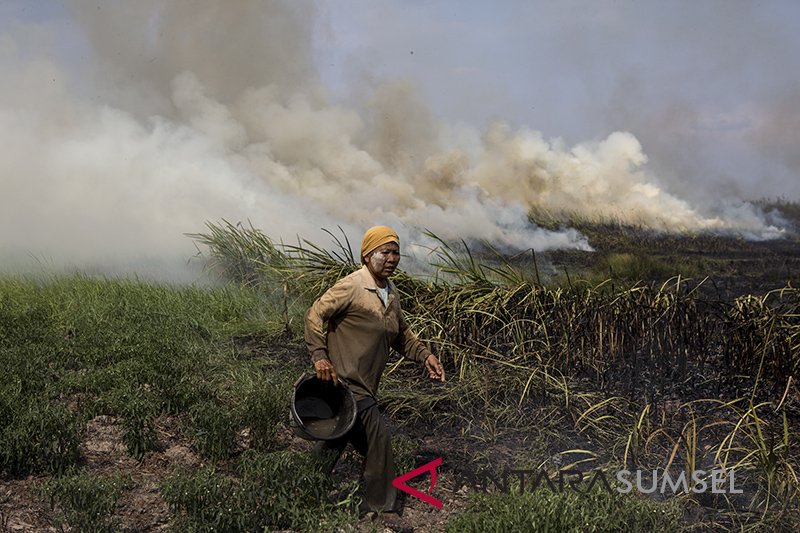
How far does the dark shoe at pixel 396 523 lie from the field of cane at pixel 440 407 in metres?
0.13

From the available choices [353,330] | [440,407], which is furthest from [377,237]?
[440,407]

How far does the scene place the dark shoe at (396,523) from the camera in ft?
A: 13.8

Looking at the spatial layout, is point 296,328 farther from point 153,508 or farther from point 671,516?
point 671,516

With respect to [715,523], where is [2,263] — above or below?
above

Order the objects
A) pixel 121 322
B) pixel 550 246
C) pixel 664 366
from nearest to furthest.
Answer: pixel 664 366 → pixel 121 322 → pixel 550 246

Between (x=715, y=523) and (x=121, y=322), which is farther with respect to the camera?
(x=121, y=322)

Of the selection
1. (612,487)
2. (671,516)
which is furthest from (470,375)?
(671,516)

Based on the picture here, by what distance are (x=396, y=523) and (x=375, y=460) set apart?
325mm

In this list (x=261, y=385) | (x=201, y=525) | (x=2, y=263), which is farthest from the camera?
(x=2, y=263)

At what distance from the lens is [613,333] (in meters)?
6.66

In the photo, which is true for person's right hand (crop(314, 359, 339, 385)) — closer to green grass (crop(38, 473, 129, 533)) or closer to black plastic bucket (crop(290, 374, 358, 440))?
black plastic bucket (crop(290, 374, 358, 440))

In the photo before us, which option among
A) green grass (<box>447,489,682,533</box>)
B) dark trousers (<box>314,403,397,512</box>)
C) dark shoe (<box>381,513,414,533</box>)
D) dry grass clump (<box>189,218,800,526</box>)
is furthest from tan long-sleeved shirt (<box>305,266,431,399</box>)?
dry grass clump (<box>189,218,800,526</box>)

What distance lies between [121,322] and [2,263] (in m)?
4.91

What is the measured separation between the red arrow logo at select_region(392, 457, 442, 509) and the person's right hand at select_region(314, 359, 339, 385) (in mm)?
656
